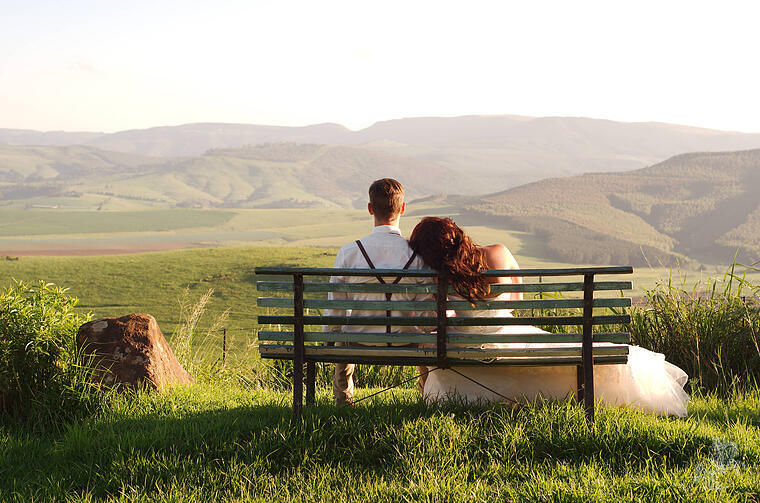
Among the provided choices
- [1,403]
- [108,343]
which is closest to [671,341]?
[108,343]

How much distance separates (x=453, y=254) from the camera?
3744 mm

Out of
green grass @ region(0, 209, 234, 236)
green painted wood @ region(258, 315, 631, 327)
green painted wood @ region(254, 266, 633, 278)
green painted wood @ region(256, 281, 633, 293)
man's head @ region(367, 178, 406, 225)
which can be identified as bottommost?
green grass @ region(0, 209, 234, 236)

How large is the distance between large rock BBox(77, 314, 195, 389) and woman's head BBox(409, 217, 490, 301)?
2244 millimetres

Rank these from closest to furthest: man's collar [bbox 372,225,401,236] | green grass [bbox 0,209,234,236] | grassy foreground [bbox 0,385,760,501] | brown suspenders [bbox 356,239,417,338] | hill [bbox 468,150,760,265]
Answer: grassy foreground [bbox 0,385,760,501], brown suspenders [bbox 356,239,417,338], man's collar [bbox 372,225,401,236], hill [bbox 468,150,760,265], green grass [bbox 0,209,234,236]

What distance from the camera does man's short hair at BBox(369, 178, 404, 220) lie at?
410 cm

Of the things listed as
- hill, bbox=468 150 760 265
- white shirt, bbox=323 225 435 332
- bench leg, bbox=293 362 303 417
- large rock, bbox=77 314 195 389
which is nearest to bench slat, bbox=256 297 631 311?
white shirt, bbox=323 225 435 332

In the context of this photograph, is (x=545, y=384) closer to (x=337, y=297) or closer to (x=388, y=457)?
(x=388, y=457)

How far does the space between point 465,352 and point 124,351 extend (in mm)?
2631

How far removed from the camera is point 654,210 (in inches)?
5906

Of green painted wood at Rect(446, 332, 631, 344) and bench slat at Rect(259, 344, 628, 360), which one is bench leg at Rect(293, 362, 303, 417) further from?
green painted wood at Rect(446, 332, 631, 344)

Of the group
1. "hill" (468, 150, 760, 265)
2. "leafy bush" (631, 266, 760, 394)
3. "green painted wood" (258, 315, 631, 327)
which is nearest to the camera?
"green painted wood" (258, 315, 631, 327)

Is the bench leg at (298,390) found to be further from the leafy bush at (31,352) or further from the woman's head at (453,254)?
the leafy bush at (31,352)

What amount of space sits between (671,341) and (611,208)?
15675 cm

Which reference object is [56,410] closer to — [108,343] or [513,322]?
[108,343]
